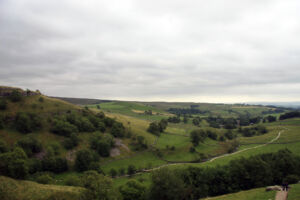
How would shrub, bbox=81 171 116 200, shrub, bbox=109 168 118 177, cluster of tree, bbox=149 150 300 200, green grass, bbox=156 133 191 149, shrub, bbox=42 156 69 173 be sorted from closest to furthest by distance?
shrub, bbox=81 171 116 200
cluster of tree, bbox=149 150 300 200
shrub, bbox=109 168 118 177
shrub, bbox=42 156 69 173
green grass, bbox=156 133 191 149

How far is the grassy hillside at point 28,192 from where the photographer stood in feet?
139

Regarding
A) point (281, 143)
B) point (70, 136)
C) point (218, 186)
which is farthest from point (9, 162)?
point (281, 143)

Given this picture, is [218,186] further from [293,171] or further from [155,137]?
[155,137]

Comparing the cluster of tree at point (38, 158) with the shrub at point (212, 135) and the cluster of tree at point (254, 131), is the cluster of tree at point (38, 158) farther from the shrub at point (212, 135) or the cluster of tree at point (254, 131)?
the cluster of tree at point (254, 131)

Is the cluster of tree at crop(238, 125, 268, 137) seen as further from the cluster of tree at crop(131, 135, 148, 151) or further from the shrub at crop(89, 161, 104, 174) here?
the shrub at crop(89, 161, 104, 174)

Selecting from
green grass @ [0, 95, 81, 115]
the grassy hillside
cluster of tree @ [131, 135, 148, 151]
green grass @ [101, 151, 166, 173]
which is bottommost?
green grass @ [101, 151, 166, 173]

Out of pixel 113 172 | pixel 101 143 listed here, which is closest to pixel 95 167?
pixel 113 172

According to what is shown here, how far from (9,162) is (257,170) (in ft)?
283

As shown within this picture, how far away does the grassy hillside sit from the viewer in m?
42.4

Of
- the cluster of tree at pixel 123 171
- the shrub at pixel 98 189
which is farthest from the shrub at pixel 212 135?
the shrub at pixel 98 189

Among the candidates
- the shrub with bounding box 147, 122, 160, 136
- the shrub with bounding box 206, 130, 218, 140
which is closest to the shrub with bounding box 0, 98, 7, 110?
the shrub with bounding box 147, 122, 160, 136

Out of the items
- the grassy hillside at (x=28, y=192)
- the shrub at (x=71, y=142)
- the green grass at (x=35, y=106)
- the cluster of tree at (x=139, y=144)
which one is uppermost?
the green grass at (x=35, y=106)

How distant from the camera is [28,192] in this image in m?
45.1

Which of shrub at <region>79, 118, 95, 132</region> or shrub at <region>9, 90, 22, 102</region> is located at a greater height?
shrub at <region>9, 90, 22, 102</region>
